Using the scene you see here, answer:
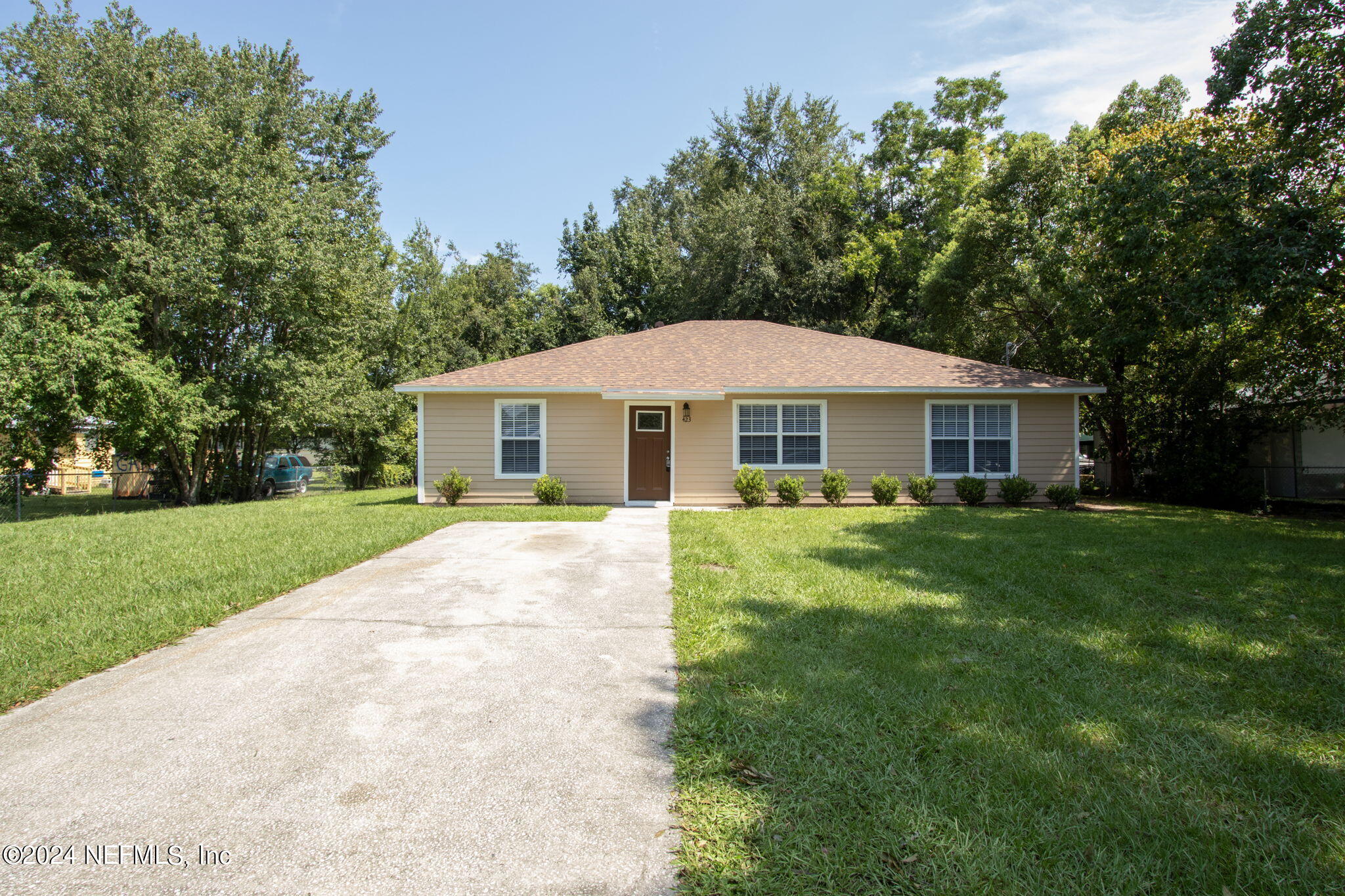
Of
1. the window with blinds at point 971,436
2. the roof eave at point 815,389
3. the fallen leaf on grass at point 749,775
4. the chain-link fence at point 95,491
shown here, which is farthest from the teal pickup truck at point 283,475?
the fallen leaf on grass at point 749,775

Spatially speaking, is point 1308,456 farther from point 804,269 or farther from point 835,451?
point 804,269

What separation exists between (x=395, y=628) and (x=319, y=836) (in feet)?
8.55

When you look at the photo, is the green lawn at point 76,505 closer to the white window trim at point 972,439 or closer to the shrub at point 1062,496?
the white window trim at point 972,439

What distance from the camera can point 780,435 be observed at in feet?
44.3

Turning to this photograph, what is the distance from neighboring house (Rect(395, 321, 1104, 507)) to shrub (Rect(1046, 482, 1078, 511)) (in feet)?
1.96

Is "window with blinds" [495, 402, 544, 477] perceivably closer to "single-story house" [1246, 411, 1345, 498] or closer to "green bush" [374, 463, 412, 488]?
"green bush" [374, 463, 412, 488]

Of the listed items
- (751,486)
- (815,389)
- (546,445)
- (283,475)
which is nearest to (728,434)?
(751,486)

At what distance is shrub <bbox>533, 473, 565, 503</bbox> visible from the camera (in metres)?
12.8

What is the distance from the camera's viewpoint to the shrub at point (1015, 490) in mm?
12844

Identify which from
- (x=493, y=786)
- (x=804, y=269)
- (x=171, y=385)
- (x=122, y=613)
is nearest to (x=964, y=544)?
(x=493, y=786)

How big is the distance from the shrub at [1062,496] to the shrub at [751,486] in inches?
233

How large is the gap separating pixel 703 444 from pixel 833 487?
Answer: 9.33 ft

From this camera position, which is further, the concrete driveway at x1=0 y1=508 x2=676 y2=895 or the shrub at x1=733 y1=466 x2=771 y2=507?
the shrub at x1=733 y1=466 x2=771 y2=507

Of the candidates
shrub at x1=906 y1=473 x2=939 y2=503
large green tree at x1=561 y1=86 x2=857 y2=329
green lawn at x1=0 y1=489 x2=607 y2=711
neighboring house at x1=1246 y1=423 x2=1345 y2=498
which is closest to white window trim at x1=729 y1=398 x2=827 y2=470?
shrub at x1=906 y1=473 x2=939 y2=503
